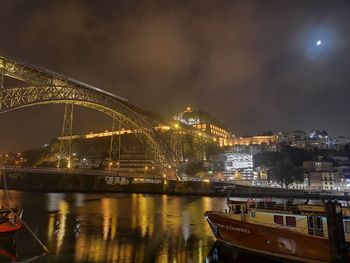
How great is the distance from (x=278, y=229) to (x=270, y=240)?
0.57 m

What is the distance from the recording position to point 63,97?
105 ft

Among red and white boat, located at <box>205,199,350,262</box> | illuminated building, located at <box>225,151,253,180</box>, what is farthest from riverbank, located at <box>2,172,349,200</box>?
red and white boat, located at <box>205,199,350,262</box>

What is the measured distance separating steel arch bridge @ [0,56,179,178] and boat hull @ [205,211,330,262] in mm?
21518

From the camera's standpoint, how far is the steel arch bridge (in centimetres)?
2697

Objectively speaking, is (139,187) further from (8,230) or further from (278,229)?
(278,229)

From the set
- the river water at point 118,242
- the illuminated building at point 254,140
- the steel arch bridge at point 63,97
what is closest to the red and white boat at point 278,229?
the river water at point 118,242

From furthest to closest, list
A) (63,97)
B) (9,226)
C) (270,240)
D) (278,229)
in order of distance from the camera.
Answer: (63,97)
(9,226)
(270,240)
(278,229)

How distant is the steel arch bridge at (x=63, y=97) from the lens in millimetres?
26969

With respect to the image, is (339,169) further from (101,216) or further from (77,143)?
(77,143)

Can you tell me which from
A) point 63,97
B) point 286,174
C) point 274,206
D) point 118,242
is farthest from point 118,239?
point 286,174

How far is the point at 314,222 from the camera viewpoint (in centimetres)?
1077

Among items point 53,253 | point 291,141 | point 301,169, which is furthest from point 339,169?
point 53,253

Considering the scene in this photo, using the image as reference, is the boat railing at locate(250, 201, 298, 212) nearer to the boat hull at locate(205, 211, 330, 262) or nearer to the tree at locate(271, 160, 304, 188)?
the boat hull at locate(205, 211, 330, 262)

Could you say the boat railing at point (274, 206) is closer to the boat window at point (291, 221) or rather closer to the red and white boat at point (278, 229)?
the red and white boat at point (278, 229)
